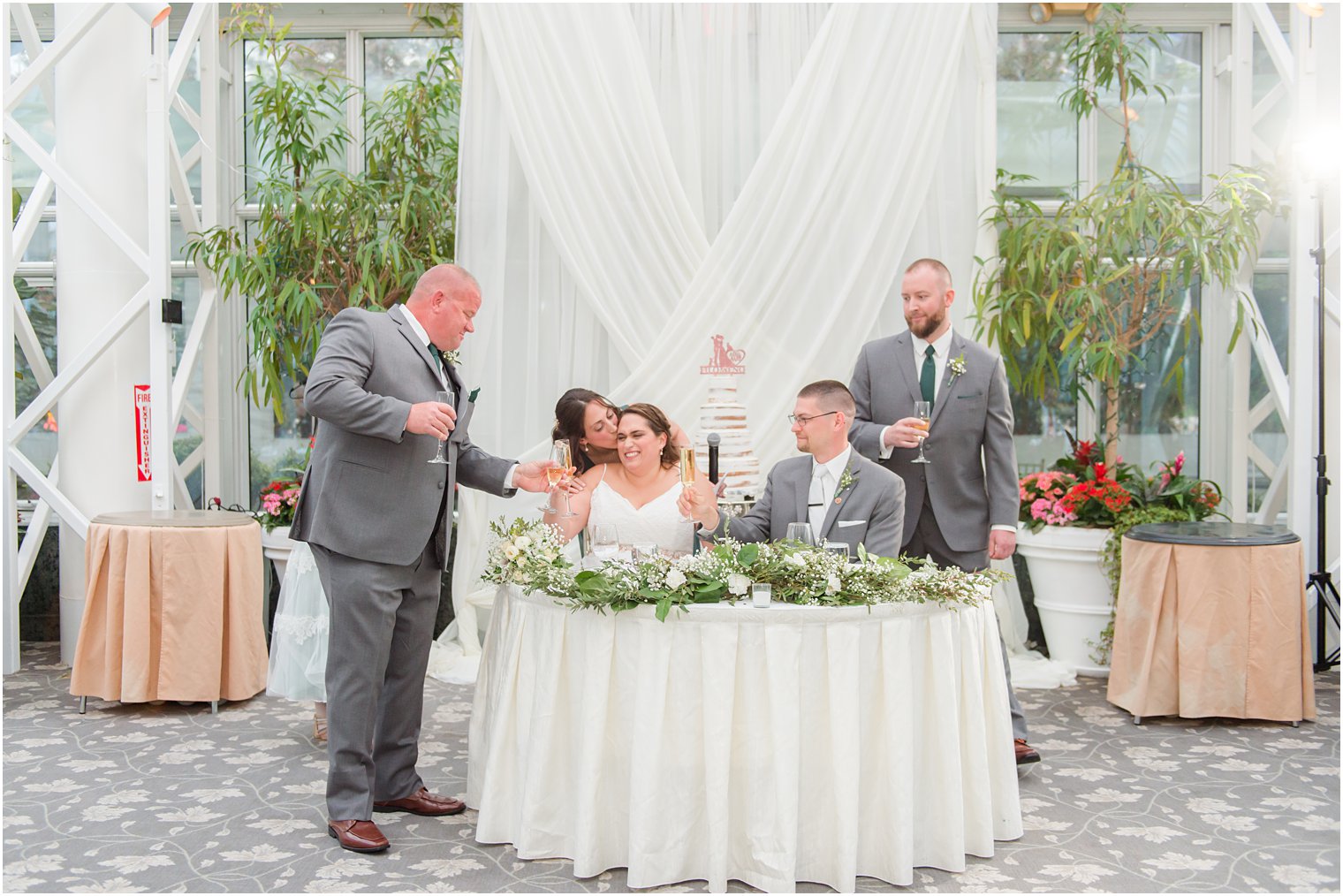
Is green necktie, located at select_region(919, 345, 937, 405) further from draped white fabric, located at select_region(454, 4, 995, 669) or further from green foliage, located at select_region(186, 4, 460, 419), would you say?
green foliage, located at select_region(186, 4, 460, 419)

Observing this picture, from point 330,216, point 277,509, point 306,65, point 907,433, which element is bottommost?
point 277,509

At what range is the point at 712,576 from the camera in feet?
10.0

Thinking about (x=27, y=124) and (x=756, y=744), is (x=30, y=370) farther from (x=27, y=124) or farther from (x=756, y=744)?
(x=756, y=744)

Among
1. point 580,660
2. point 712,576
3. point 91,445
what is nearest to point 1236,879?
point 712,576

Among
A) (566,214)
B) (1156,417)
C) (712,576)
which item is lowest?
(712,576)

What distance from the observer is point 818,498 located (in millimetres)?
3588

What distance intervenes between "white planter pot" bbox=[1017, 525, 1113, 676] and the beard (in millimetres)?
1861

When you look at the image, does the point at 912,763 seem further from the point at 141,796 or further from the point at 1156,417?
the point at 1156,417

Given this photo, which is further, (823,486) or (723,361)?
(723,361)

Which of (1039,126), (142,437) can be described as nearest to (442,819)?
(142,437)

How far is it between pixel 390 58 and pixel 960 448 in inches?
172

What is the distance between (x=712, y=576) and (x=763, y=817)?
25.5 inches

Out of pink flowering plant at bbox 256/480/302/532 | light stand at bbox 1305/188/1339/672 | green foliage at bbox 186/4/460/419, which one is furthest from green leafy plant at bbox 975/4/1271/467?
pink flowering plant at bbox 256/480/302/532

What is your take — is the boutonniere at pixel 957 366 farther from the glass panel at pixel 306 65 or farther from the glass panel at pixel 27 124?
the glass panel at pixel 27 124
